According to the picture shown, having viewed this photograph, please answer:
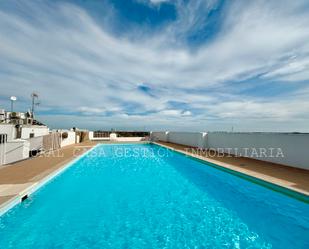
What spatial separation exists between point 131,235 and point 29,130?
11917 millimetres

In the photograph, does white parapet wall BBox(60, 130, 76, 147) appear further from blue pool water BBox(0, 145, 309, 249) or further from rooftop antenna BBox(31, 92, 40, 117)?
blue pool water BBox(0, 145, 309, 249)

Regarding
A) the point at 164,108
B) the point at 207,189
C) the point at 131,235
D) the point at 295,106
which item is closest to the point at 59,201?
the point at 131,235

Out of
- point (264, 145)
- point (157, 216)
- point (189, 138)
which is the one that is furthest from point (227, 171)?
point (189, 138)

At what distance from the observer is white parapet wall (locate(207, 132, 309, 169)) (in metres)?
6.61

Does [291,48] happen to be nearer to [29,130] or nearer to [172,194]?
[172,194]

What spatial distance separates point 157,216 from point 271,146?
597 centimetres

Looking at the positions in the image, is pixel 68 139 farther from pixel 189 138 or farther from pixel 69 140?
pixel 189 138

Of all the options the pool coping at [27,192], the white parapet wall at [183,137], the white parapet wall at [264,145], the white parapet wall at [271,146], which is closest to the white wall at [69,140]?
the pool coping at [27,192]

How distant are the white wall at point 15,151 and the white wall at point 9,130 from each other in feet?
8.39

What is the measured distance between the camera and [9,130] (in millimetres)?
10680

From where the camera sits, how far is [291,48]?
776 cm

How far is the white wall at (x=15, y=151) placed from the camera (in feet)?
26.2

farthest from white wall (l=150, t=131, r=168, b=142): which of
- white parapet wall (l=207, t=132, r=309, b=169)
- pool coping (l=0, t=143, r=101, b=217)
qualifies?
pool coping (l=0, t=143, r=101, b=217)

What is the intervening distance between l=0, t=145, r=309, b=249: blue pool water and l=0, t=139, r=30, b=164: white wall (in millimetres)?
3245
